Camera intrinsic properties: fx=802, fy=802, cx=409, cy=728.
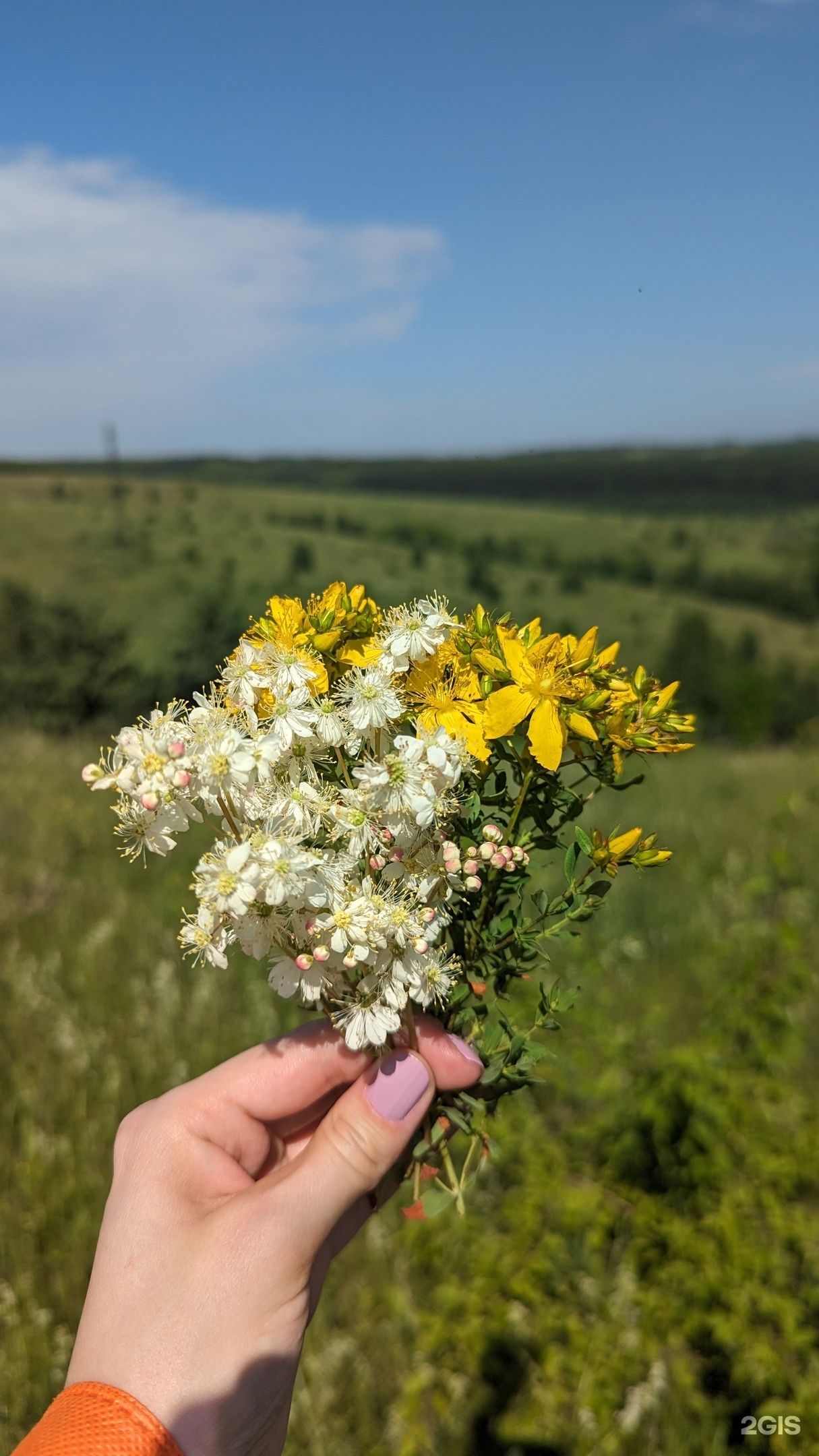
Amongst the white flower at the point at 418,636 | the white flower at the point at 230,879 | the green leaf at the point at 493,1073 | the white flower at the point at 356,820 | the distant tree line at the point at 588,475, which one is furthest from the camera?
the distant tree line at the point at 588,475

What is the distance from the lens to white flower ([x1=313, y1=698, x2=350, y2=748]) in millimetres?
1366

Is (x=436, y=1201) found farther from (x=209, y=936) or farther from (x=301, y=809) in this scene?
(x=301, y=809)

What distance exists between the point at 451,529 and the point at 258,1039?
81.5 metres

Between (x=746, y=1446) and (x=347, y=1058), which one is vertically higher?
(x=347, y=1058)

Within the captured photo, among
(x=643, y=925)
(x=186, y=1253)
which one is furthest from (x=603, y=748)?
(x=643, y=925)

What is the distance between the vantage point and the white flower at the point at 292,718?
138cm

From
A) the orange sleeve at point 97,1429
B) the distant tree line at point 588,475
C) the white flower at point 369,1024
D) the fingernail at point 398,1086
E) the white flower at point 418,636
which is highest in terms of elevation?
the distant tree line at point 588,475

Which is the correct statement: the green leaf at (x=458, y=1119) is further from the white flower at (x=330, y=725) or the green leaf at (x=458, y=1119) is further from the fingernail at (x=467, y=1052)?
the white flower at (x=330, y=725)

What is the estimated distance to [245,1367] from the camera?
1538mm

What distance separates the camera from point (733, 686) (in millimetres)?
58656

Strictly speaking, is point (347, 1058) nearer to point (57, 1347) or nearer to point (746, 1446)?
point (57, 1347)

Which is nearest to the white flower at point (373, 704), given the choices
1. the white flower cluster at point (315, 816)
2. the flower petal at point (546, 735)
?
the white flower cluster at point (315, 816)

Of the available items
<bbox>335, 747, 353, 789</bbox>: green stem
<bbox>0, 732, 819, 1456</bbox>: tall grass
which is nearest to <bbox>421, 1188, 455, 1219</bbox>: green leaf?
<bbox>335, 747, 353, 789</bbox>: green stem

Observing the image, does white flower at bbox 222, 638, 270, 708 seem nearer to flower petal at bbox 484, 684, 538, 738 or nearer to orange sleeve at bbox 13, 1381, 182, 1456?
flower petal at bbox 484, 684, 538, 738
